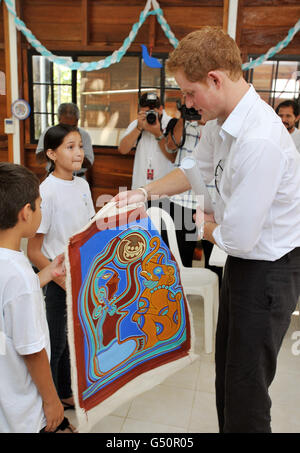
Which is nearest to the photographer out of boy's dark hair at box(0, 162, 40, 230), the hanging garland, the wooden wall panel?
the hanging garland

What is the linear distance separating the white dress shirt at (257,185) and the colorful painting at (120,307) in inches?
16.6

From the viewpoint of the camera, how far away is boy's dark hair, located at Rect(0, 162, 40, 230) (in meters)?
1.01

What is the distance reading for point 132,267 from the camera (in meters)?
1.52

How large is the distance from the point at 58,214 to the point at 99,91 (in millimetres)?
3566

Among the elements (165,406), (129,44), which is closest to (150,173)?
(129,44)

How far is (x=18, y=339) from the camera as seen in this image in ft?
3.26

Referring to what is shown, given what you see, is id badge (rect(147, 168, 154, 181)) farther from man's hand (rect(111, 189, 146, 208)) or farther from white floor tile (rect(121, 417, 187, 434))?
white floor tile (rect(121, 417, 187, 434))

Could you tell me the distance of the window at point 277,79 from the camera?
13.8 ft

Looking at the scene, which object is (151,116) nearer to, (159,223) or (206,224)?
(159,223)

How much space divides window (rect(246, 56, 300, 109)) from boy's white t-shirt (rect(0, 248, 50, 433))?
3824 millimetres

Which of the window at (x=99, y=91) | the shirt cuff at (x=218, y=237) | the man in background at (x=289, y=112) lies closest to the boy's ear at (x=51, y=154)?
the shirt cuff at (x=218, y=237)

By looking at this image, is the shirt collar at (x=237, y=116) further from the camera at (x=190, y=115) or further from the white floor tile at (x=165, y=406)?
the camera at (x=190, y=115)

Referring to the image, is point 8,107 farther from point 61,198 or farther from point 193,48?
point 193,48
